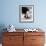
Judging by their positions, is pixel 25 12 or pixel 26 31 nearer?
pixel 26 31

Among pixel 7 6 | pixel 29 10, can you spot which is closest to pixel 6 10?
pixel 7 6

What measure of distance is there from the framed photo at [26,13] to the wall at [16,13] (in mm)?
96

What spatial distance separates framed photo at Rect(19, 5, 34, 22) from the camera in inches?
163

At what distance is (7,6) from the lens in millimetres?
4145

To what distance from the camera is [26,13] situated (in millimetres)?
4164

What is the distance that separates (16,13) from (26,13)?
0.32m

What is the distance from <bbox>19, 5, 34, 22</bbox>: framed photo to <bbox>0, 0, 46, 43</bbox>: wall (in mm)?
96

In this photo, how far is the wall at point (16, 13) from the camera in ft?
13.6

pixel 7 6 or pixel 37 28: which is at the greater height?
pixel 7 6

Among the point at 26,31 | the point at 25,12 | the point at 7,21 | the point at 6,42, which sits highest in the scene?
the point at 25,12

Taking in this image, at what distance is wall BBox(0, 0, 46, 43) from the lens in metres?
4.14

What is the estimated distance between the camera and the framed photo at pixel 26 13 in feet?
13.6

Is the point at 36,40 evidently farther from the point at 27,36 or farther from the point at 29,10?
the point at 29,10

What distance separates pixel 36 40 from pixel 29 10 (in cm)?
101
